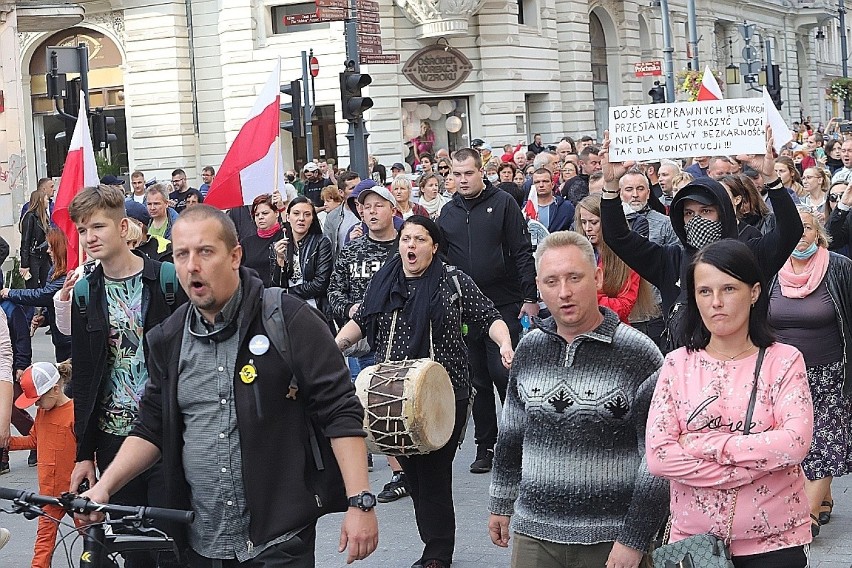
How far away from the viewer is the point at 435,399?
22.7ft

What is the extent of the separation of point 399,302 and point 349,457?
3.18 m

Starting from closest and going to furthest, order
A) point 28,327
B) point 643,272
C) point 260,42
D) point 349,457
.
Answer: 1. point 349,457
2. point 643,272
3. point 28,327
4. point 260,42

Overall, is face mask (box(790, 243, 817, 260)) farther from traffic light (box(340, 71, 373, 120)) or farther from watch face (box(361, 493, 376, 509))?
traffic light (box(340, 71, 373, 120))

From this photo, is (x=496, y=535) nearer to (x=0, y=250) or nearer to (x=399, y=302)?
(x=399, y=302)

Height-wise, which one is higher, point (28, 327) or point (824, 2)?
point (824, 2)

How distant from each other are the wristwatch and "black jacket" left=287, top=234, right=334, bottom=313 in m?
6.27

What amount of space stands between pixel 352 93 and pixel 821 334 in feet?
39.0

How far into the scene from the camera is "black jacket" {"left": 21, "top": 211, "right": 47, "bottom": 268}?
1717 centimetres

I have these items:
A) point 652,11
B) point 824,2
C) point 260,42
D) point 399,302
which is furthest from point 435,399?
point 824,2

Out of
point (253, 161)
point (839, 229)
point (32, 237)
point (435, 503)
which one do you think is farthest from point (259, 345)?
point (32, 237)

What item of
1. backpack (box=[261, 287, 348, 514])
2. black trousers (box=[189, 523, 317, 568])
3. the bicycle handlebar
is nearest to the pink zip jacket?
backpack (box=[261, 287, 348, 514])

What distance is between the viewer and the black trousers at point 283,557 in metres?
4.36

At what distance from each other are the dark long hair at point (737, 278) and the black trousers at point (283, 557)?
1.37 m

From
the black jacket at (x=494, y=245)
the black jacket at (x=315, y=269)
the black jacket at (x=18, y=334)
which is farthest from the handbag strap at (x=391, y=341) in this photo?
the black jacket at (x=18, y=334)
